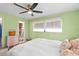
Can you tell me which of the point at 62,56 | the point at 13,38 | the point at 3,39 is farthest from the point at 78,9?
the point at 3,39

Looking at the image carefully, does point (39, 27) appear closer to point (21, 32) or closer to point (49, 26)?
point (49, 26)

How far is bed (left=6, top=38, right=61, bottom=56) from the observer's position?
1423mm

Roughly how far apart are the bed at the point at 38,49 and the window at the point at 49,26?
15 cm

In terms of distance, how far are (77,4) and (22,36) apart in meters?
0.78

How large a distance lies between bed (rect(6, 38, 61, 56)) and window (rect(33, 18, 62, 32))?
0.48ft

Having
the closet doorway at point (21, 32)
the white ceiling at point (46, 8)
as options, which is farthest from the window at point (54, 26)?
the closet doorway at point (21, 32)

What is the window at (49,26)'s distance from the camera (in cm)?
146

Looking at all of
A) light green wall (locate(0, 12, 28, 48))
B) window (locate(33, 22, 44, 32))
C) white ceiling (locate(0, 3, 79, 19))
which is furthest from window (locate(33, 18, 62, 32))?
light green wall (locate(0, 12, 28, 48))

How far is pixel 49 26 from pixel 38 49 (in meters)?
0.32

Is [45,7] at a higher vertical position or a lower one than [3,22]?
higher

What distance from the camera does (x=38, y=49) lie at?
1.43 m

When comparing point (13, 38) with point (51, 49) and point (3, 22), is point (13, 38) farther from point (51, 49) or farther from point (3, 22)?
point (51, 49)

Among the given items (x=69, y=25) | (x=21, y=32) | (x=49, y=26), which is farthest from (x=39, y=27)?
(x=69, y=25)

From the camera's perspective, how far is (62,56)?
4.66 ft
